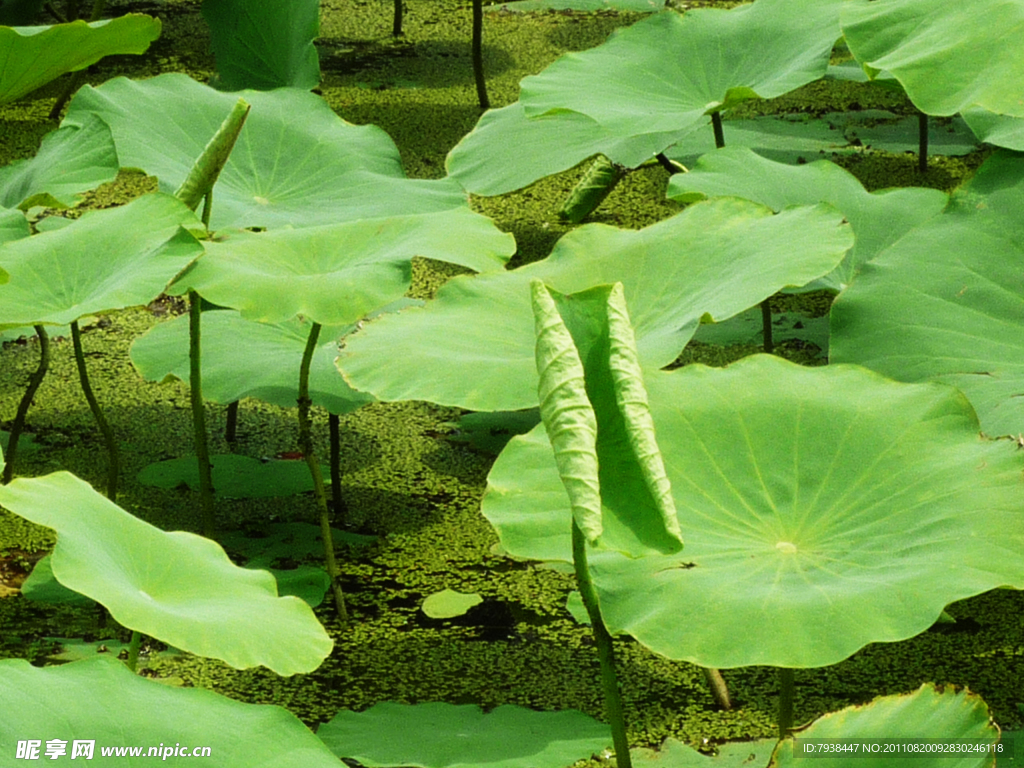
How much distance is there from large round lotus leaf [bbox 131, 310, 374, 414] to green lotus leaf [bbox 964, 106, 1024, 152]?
→ 91 centimetres

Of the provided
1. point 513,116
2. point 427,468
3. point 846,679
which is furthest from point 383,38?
point 846,679

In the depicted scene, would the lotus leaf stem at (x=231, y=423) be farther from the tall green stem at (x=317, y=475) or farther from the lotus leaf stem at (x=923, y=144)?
the lotus leaf stem at (x=923, y=144)

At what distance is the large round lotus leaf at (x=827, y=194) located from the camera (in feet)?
5.68

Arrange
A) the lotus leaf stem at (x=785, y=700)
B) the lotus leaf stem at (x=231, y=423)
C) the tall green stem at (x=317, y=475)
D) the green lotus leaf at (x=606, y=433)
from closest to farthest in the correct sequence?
the green lotus leaf at (x=606, y=433) → the lotus leaf stem at (x=785, y=700) → the tall green stem at (x=317, y=475) → the lotus leaf stem at (x=231, y=423)

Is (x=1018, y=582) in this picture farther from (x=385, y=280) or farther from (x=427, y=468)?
(x=427, y=468)

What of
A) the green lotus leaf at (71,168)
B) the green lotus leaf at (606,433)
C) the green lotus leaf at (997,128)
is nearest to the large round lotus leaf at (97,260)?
the green lotus leaf at (71,168)

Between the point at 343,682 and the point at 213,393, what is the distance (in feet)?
1.39

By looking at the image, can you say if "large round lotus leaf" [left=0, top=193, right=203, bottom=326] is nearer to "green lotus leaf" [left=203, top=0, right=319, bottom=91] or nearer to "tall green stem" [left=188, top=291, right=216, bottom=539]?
"tall green stem" [left=188, top=291, right=216, bottom=539]

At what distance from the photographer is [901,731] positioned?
898 millimetres

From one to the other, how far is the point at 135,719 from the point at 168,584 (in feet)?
→ 0.59

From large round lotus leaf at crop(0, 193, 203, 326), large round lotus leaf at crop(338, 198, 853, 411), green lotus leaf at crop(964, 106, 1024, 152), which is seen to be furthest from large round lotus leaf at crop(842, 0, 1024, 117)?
large round lotus leaf at crop(0, 193, 203, 326)

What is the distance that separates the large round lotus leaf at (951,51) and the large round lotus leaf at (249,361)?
2.63 feet

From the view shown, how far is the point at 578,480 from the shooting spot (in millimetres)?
847

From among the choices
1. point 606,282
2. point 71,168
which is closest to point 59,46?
point 71,168
